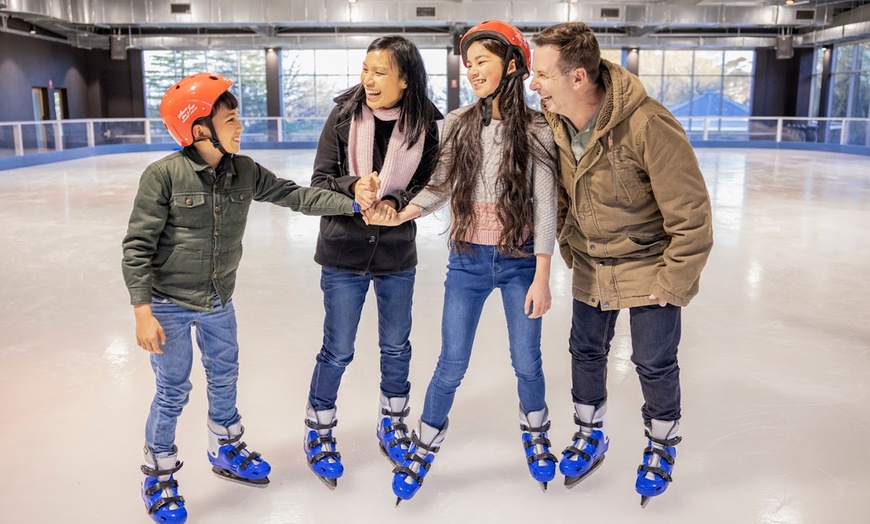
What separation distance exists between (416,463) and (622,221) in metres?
0.86

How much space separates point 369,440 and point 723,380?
1507mm

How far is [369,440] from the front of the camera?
2.50m

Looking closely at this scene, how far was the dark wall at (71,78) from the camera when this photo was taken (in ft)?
59.3

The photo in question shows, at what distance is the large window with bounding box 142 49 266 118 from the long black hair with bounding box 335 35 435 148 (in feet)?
73.3

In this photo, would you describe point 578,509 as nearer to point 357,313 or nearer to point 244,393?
point 357,313

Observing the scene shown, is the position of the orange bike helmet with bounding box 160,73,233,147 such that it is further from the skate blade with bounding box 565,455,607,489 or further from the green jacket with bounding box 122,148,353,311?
the skate blade with bounding box 565,455,607,489

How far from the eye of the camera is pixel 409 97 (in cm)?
204

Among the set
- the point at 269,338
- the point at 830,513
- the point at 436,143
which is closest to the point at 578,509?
the point at 830,513

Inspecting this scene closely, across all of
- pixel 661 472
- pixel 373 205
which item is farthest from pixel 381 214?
pixel 661 472

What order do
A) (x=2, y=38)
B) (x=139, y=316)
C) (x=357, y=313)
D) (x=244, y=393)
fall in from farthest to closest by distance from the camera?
(x=2, y=38) < (x=244, y=393) < (x=357, y=313) < (x=139, y=316)

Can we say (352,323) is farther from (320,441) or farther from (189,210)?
(189,210)

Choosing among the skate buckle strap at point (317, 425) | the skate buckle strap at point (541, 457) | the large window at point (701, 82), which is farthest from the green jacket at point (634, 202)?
the large window at point (701, 82)

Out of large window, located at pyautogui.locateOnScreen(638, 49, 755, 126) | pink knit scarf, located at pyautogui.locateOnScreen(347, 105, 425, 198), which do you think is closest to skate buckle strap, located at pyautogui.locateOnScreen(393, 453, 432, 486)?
pink knit scarf, located at pyautogui.locateOnScreen(347, 105, 425, 198)

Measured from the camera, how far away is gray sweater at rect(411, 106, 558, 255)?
1932 mm
